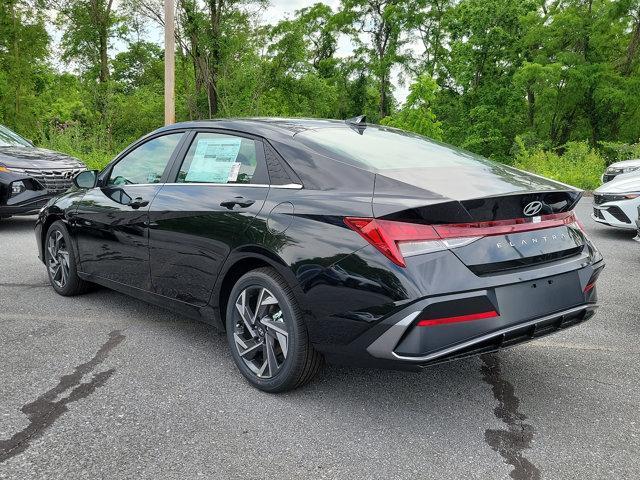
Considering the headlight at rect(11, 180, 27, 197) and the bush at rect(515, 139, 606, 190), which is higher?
the bush at rect(515, 139, 606, 190)

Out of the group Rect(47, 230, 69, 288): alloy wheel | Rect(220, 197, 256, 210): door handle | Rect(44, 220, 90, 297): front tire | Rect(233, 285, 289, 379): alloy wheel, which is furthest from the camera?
Rect(47, 230, 69, 288): alloy wheel

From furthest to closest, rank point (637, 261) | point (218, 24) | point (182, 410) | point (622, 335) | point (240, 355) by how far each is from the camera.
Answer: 1. point (218, 24)
2. point (637, 261)
3. point (622, 335)
4. point (240, 355)
5. point (182, 410)

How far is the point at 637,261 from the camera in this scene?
22.7ft

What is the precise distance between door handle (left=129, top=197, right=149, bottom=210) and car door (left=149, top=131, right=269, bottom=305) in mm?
133

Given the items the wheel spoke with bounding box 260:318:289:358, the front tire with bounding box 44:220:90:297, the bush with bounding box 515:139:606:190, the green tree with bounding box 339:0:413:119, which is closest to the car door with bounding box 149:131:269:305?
the wheel spoke with bounding box 260:318:289:358

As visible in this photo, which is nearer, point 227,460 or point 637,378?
point 227,460

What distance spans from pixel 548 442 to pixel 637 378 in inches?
44.7

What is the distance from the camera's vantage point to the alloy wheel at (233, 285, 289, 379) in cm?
305

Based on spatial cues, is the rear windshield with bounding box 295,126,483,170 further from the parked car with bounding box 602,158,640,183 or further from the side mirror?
the parked car with bounding box 602,158,640,183

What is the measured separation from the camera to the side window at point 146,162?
397cm

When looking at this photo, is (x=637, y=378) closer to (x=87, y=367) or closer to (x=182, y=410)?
(x=182, y=410)

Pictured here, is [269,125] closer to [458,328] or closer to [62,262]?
[458,328]

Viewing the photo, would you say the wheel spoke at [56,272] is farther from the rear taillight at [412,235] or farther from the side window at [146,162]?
the rear taillight at [412,235]

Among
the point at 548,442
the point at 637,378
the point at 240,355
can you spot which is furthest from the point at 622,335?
the point at 240,355
